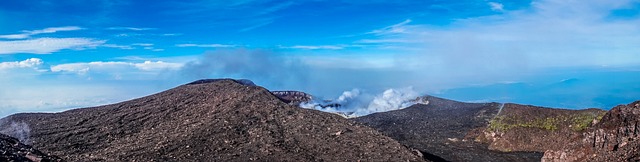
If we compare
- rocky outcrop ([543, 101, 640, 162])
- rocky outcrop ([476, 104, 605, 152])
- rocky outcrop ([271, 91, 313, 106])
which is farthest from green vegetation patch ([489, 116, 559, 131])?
rocky outcrop ([271, 91, 313, 106])

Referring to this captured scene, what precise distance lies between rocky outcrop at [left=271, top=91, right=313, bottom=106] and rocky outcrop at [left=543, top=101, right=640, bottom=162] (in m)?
36.2

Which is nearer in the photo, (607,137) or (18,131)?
(607,137)

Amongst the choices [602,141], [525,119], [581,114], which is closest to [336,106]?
[525,119]

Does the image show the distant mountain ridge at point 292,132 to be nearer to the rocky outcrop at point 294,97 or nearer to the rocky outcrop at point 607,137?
the rocky outcrop at point 607,137

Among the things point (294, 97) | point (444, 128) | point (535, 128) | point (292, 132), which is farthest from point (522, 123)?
point (294, 97)

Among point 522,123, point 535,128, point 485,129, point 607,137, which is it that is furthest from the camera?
point 485,129

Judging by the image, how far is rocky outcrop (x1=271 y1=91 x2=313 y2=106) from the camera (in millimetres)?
64500

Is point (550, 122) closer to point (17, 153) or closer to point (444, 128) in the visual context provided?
point (444, 128)

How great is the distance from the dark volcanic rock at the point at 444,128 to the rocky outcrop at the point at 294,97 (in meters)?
13.5

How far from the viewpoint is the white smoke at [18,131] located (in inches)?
1403

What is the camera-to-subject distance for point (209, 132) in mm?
31703

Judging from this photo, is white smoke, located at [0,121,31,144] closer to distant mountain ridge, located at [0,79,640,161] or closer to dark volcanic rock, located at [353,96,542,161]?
distant mountain ridge, located at [0,79,640,161]

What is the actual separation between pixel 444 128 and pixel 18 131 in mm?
32011

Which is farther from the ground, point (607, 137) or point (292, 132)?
point (292, 132)
